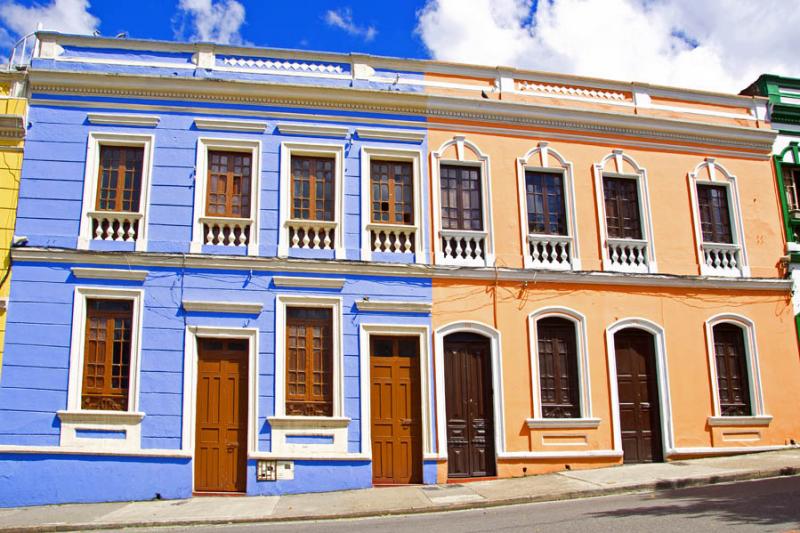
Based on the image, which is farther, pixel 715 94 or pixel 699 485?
pixel 715 94

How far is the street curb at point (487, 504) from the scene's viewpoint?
367 inches

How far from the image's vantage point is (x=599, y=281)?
13.2 meters

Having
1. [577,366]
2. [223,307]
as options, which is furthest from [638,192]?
[223,307]

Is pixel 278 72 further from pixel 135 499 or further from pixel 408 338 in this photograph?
pixel 135 499

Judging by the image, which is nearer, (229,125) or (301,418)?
(301,418)

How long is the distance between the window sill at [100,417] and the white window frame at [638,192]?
8999 millimetres

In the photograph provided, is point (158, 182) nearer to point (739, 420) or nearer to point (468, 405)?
point (468, 405)

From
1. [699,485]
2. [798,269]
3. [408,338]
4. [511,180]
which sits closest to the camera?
[699,485]

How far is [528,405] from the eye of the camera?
1249 cm

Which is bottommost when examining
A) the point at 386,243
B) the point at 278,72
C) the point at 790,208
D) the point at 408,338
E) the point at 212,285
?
the point at 408,338

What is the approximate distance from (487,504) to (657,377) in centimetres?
505

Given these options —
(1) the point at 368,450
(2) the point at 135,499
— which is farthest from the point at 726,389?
(2) the point at 135,499

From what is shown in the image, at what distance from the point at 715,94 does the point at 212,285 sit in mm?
11306

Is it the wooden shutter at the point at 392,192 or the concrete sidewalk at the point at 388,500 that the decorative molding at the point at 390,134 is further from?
the concrete sidewalk at the point at 388,500
